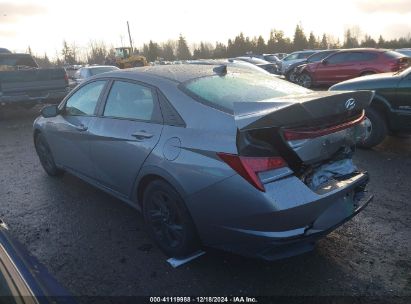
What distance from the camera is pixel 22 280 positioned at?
1.83 meters

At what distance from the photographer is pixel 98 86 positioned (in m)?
4.55

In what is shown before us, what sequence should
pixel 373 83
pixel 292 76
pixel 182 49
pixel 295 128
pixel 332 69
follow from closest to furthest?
pixel 295 128 < pixel 373 83 < pixel 332 69 < pixel 292 76 < pixel 182 49

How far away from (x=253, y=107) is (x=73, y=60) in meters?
79.8

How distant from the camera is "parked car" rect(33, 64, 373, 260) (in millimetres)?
2795

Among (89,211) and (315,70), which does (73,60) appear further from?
(89,211)

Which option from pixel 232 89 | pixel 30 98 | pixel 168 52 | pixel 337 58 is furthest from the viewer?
pixel 168 52

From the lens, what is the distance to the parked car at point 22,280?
167cm

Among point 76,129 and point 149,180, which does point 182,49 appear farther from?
point 149,180

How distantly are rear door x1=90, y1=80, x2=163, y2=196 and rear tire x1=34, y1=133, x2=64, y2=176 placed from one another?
5.28ft

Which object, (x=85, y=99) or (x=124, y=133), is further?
(x=85, y=99)

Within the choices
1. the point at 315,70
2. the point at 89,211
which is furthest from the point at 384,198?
the point at 315,70

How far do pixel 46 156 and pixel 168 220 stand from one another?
3164 mm

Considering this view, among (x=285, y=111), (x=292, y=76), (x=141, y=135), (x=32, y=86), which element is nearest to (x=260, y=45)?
(x=292, y=76)

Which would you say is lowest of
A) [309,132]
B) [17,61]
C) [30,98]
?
[30,98]
